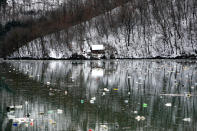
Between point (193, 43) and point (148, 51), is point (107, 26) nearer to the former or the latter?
point (148, 51)

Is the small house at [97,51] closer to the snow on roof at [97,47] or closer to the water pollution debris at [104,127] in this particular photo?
the snow on roof at [97,47]

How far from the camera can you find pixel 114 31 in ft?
242

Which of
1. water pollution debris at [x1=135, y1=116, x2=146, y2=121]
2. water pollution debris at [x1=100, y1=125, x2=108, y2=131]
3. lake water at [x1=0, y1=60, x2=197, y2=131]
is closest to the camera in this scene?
water pollution debris at [x1=100, y1=125, x2=108, y2=131]

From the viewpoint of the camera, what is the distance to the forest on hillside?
65562mm

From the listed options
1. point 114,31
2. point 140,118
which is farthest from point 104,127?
point 114,31

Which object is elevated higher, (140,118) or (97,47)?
(97,47)

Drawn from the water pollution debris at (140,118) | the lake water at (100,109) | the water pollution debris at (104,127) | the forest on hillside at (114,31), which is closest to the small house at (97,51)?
the forest on hillside at (114,31)

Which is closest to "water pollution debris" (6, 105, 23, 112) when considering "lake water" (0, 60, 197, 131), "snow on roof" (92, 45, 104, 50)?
"lake water" (0, 60, 197, 131)

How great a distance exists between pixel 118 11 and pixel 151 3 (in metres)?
9.15

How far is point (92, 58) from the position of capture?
2569 inches

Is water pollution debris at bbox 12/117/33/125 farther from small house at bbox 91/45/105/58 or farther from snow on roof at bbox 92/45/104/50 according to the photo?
snow on roof at bbox 92/45/104/50

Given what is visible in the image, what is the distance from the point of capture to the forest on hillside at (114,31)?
65.6m

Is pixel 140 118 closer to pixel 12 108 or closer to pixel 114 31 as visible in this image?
pixel 12 108

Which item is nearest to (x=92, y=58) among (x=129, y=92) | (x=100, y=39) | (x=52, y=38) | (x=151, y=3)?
(x=100, y=39)
